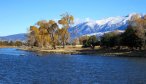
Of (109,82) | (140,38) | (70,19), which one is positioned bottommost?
(109,82)

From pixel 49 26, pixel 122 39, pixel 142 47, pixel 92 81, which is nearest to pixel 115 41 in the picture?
pixel 122 39

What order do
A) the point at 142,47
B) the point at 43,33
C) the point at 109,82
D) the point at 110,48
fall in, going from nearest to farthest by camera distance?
the point at 109,82, the point at 142,47, the point at 110,48, the point at 43,33

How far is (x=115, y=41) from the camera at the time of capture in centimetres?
14088

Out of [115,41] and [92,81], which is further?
[115,41]

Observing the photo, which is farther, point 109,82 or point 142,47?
point 142,47

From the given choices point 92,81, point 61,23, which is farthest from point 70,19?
point 92,81

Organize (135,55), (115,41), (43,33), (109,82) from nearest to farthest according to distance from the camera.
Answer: (109,82) < (135,55) < (115,41) < (43,33)

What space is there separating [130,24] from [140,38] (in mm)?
12199

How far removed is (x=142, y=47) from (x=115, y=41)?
17.1 m

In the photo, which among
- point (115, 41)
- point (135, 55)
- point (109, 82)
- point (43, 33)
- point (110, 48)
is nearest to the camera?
point (109, 82)

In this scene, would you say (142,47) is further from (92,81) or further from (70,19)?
(92,81)

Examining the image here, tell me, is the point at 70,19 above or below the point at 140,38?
above

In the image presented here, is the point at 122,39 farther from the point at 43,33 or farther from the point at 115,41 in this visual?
the point at 43,33

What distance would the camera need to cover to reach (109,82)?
145 feet
